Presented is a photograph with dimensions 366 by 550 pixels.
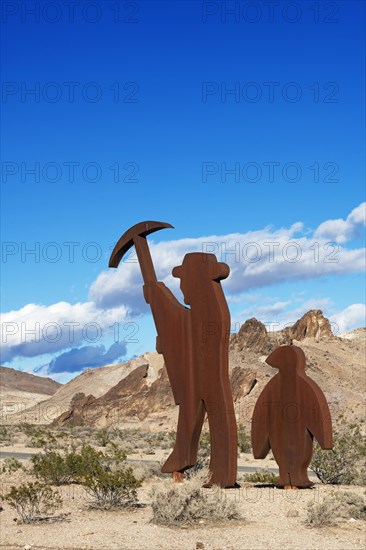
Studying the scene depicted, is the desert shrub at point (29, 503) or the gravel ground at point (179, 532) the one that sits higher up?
the desert shrub at point (29, 503)

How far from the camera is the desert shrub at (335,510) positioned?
40.8 feet

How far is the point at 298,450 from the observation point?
1577 cm

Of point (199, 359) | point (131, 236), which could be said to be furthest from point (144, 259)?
point (199, 359)

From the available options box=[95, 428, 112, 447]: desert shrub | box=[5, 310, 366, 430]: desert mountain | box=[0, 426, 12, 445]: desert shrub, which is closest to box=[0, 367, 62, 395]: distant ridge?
box=[5, 310, 366, 430]: desert mountain

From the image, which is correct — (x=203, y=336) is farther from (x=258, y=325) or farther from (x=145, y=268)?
(x=258, y=325)

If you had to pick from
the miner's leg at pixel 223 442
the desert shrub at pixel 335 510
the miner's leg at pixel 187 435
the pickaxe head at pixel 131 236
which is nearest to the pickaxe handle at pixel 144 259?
the pickaxe head at pixel 131 236

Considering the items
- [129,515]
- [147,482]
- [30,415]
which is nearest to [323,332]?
[30,415]

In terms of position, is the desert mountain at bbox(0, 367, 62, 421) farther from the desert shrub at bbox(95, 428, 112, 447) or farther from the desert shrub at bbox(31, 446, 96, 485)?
the desert shrub at bbox(31, 446, 96, 485)

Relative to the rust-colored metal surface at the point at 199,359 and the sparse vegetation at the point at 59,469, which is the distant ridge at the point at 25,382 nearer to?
the sparse vegetation at the point at 59,469

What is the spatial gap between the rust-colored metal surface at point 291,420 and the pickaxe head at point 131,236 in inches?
146

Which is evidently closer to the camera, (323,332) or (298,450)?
(298,450)

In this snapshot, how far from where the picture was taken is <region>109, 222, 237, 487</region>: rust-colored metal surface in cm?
1499

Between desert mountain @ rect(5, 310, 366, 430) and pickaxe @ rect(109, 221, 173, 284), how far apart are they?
2957 centimetres

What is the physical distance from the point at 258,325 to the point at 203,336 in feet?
140
